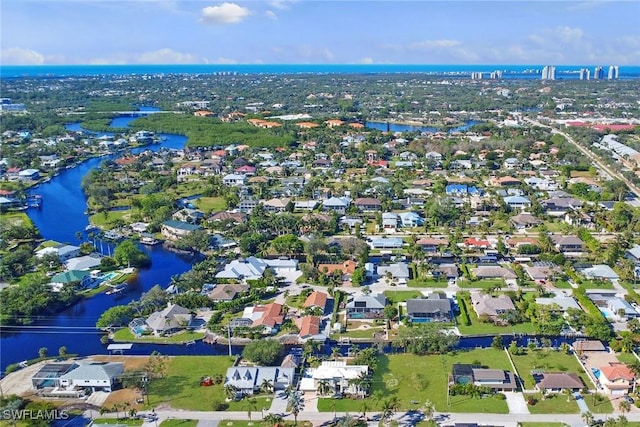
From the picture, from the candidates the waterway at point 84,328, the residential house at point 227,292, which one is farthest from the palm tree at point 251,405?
the residential house at point 227,292

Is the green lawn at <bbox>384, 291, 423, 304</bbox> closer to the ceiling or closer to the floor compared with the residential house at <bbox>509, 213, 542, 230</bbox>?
closer to the floor

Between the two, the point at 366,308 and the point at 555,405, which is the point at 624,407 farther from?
the point at 366,308

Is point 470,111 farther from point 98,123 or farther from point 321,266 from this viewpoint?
point 321,266

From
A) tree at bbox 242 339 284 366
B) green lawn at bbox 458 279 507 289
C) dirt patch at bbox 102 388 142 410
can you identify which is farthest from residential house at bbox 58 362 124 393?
green lawn at bbox 458 279 507 289

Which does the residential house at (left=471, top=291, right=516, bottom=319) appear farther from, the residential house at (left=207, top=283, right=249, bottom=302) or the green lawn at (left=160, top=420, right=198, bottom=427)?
the green lawn at (left=160, top=420, right=198, bottom=427)

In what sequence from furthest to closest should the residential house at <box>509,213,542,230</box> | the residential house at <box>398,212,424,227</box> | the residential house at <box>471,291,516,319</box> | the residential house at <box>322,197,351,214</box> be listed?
the residential house at <box>322,197,351,214</box> → the residential house at <box>398,212,424,227</box> → the residential house at <box>509,213,542,230</box> → the residential house at <box>471,291,516,319</box>

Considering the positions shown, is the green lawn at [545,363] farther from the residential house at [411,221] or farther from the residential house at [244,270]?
the residential house at [411,221]

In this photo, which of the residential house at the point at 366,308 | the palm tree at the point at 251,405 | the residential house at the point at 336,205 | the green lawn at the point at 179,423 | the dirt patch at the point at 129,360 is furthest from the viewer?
the residential house at the point at 336,205
